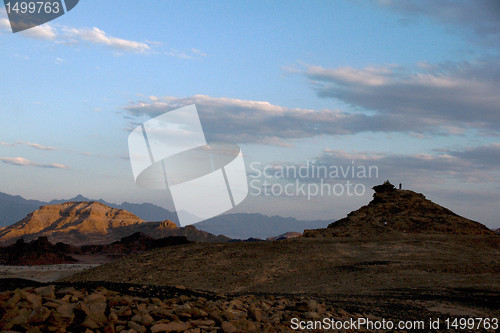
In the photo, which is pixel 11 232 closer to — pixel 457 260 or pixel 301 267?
pixel 301 267

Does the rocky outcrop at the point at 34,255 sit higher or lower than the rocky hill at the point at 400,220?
lower

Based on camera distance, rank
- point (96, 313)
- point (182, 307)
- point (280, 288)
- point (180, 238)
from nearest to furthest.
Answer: point (96, 313) < point (182, 307) < point (280, 288) < point (180, 238)

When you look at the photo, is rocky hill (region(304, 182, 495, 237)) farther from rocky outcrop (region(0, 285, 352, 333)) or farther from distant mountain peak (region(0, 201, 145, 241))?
distant mountain peak (region(0, 201, 145, 241))

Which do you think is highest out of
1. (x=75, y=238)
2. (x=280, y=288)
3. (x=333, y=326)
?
(x=333, y=326)

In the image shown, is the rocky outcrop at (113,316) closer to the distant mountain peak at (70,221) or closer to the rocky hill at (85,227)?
the rocky hill at (85,227)

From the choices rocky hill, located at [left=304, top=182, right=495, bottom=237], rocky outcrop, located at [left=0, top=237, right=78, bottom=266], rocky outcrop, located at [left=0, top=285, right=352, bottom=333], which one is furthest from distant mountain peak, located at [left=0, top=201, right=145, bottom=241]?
rocky outcrop, located at [left=0, top=285, right=352, bottom=333]

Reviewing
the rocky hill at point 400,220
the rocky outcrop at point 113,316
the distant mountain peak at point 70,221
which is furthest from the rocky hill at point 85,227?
the rocky outcrop at point 113,316

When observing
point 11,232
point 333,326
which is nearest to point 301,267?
point 333,326
